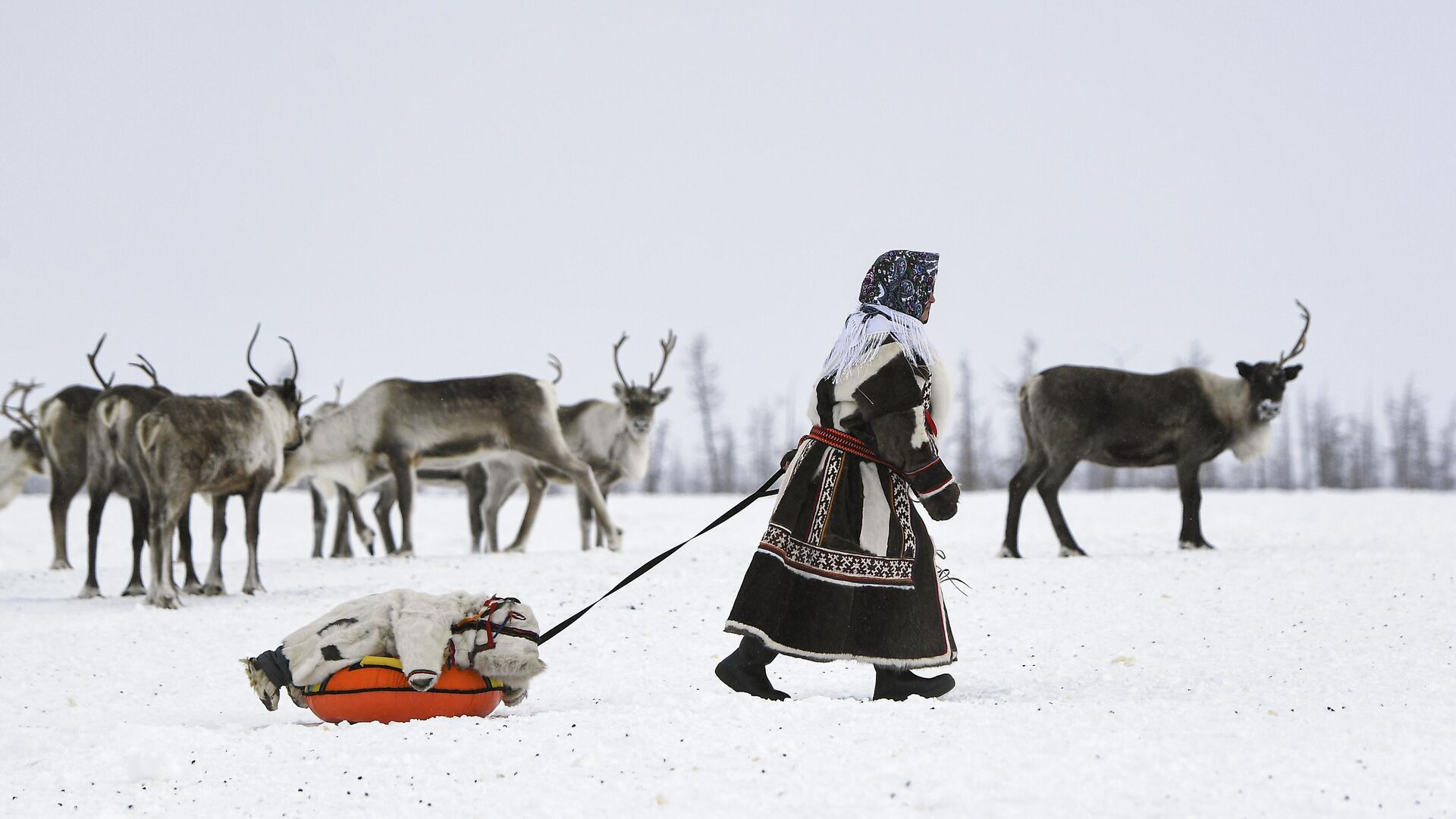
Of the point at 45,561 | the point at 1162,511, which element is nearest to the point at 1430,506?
the point at 1162,511

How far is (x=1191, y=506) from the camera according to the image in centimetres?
1105

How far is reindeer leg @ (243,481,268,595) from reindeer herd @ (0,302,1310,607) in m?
0.02

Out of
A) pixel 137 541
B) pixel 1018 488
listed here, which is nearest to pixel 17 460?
pixel 137 541

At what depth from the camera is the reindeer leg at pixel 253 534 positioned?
31.2 ft

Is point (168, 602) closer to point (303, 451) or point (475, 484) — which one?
point (303, 451)

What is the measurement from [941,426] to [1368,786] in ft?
6.75

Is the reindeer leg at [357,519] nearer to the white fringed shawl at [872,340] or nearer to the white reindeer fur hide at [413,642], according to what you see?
the white reindeer fur hide at [413,642]

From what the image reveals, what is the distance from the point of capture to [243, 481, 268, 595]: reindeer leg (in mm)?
9508

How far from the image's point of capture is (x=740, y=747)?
141 inches

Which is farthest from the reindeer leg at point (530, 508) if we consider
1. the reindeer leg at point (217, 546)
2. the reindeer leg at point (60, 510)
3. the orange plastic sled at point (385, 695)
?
the orange plastic sled at point (385, 695)

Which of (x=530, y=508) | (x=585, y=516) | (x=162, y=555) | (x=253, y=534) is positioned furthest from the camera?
(x=530, y=508)

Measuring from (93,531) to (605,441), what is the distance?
5.84 meters

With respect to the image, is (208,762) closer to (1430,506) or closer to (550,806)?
(550,806)

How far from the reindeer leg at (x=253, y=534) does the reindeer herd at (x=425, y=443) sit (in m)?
0.02
